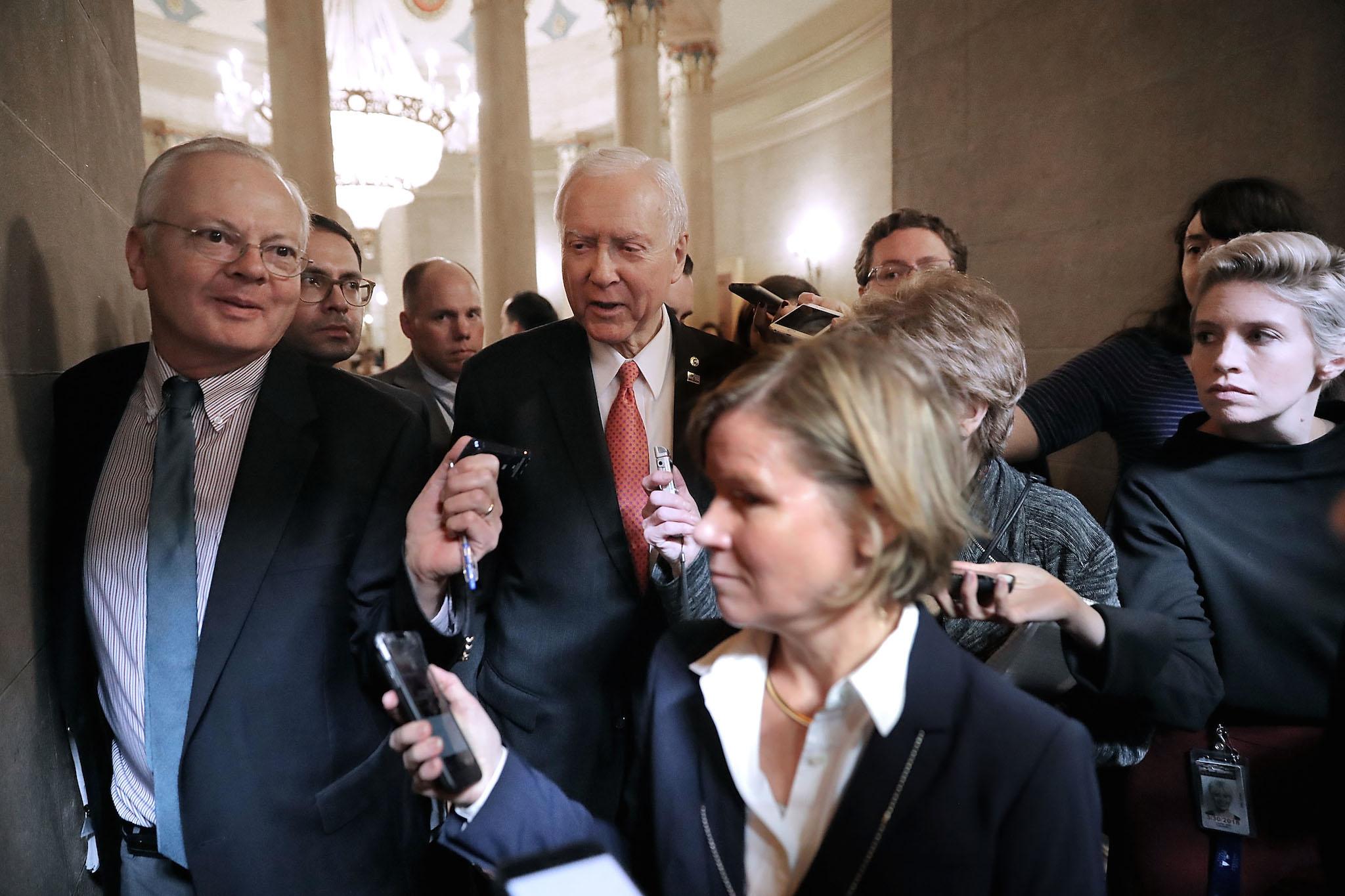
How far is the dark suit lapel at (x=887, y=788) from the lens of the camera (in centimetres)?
102

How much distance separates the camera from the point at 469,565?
4.57 ft

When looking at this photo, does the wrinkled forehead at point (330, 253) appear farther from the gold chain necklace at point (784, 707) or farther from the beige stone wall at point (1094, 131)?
the beige stone wall at point (1094, 131)

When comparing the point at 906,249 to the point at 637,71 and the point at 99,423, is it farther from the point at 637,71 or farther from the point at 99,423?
the point at 637,71

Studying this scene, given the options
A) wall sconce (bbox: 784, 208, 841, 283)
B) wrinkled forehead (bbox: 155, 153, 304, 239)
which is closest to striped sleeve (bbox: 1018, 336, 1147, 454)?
wrinkled forehead (bbox: 155, 153, 304, 239)

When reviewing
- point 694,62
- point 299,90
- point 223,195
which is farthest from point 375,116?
point 223,195

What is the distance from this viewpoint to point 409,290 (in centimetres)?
367

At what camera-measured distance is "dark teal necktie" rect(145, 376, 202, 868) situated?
1466 millimetres

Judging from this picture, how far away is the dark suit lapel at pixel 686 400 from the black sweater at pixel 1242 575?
0.90 meters

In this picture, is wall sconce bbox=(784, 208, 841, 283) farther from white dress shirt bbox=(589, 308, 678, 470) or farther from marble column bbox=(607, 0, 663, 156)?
white dress shirt bbox=(589, 308, 678, 470)

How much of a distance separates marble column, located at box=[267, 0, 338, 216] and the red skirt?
20.9ft

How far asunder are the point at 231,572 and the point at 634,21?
971 cm

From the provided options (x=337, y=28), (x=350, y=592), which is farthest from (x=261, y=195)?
(x=337, y=28)

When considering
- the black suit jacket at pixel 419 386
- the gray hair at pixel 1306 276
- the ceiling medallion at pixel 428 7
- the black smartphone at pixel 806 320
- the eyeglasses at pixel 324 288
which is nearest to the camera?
the gray hair at pixel 1306 276

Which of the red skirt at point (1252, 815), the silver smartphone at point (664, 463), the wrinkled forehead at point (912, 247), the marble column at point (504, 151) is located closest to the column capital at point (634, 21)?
the marble column at point (504, 151)
